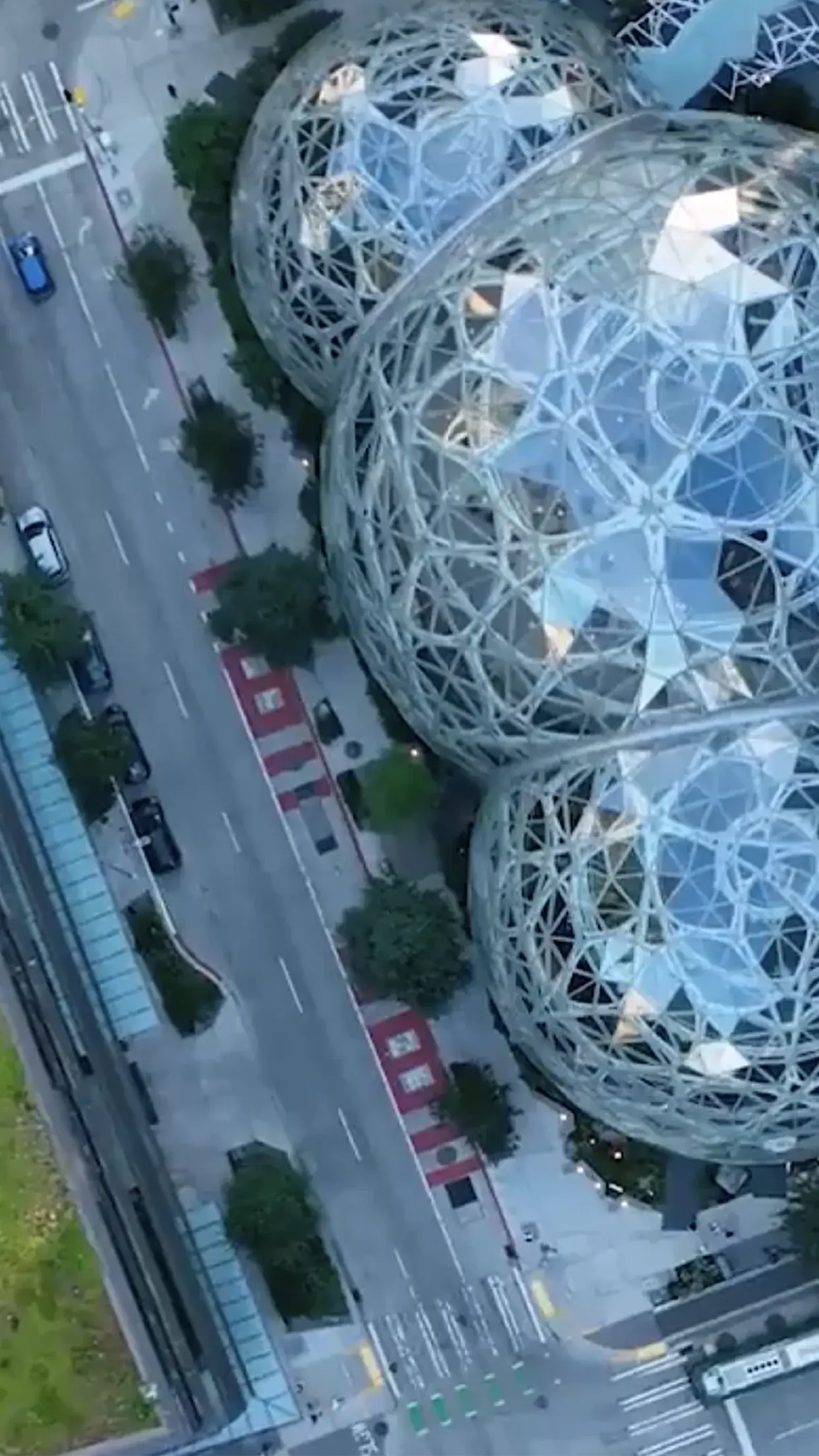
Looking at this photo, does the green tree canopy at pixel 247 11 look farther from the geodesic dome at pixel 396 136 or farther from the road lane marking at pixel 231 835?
the road lane marking at pixel 231 835

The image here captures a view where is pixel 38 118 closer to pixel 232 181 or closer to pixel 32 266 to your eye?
pixel 32 266

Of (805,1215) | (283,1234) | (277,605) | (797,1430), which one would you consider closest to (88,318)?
(277,605)

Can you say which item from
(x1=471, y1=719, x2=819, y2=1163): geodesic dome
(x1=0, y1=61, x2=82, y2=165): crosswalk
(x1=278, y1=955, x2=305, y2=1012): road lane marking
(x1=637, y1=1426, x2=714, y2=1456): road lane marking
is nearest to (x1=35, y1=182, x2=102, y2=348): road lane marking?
(x1=0, y1=61, x2=82, y2=165): crosswalk

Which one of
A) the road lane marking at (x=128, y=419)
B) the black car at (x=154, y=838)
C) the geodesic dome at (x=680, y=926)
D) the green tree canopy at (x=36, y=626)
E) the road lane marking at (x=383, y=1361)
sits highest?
the road lane marking at (x=128, y=419)

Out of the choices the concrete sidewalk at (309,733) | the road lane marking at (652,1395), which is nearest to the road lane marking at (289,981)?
the concrete sidewalk at (309,733)

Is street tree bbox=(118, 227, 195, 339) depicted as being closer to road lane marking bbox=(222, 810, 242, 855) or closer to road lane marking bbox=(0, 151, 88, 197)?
road lane marking bbox=(0, 151, 88, 197)
